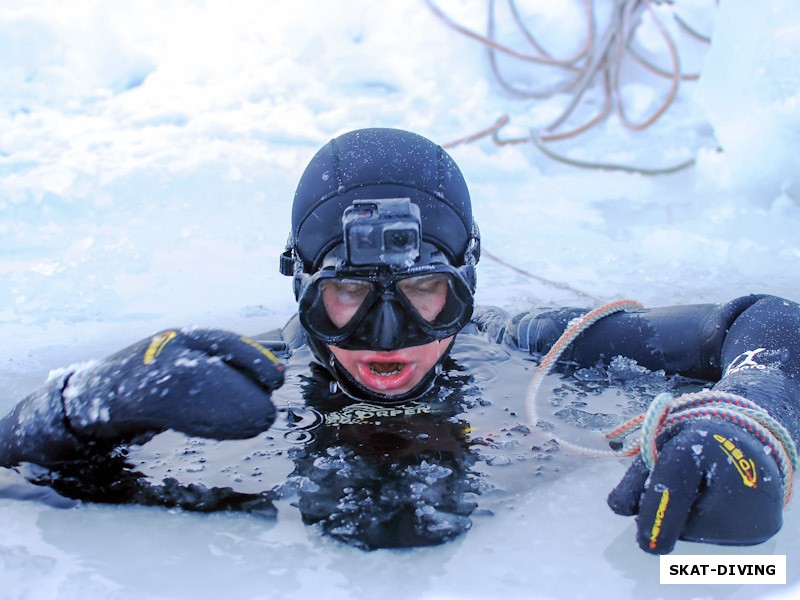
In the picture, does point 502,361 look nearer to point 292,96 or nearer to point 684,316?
point 684,316

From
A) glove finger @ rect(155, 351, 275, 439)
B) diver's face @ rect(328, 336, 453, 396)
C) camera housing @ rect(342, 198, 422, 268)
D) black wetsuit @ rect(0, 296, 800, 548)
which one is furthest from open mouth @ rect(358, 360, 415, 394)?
glove finger @ rect(155, 351, 275, 439)

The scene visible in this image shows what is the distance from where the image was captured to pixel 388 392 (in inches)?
90.0

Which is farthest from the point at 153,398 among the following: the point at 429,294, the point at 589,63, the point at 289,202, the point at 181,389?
the point at 589,63

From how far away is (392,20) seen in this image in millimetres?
7652

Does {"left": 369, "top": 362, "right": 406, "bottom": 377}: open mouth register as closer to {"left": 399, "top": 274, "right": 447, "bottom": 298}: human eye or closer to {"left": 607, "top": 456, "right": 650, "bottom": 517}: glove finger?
{"left": 399, "top": 274, "right": 447, "bottom": 298}: human eye

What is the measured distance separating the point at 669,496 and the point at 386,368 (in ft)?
3.07

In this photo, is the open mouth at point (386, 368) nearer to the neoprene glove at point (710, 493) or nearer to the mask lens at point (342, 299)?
the mask lens at point (342, 299)

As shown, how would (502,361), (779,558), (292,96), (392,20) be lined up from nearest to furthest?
1. (779,558)
2. (502,361)
3. (292,96)
4. (392,20)

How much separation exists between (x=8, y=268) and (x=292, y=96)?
3.20m

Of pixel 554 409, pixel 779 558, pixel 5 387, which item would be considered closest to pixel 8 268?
pixel 5 387

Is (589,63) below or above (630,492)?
above

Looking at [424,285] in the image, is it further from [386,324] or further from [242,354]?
[242,354]

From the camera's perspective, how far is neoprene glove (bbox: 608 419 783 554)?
5.16 feet

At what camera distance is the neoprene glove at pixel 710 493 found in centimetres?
157
